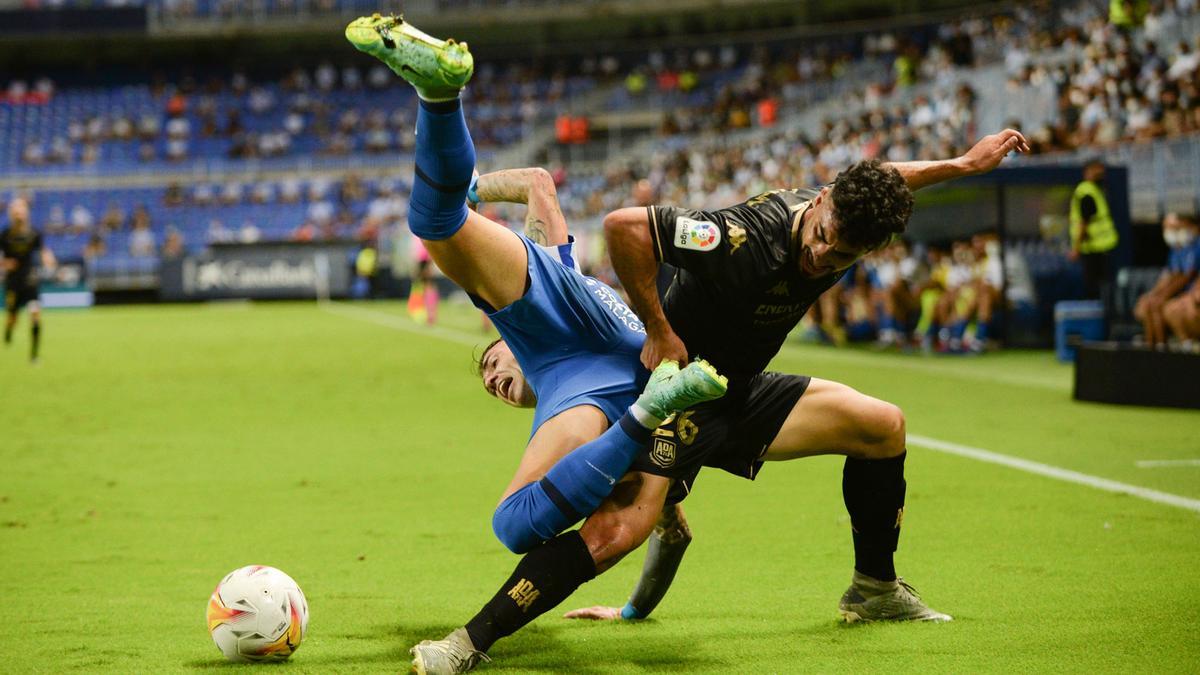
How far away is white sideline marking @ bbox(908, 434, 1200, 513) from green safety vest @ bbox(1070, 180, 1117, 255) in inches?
322

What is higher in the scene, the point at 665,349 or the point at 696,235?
the point at 696,235

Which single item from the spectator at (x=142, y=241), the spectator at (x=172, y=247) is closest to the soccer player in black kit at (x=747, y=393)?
the spectator at (x=172, y=247)

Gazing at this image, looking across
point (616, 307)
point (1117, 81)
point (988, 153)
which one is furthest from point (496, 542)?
point (1117, 81)

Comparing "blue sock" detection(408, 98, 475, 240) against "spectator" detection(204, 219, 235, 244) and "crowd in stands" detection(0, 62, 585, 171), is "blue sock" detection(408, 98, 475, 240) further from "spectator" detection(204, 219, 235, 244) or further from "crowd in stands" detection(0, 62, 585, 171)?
"crowd in stands" detection(0, 62, 585, 171)

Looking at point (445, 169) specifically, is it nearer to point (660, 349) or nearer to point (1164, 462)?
point (660, 349)

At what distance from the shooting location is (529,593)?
4078 millimetres

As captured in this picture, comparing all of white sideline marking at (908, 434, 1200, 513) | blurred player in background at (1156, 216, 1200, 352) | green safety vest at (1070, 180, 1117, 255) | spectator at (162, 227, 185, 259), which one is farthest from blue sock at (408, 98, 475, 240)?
spectator at (162, 227, 185, 259)

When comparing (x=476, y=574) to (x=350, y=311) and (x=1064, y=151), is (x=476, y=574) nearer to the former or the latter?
(x=1064, y=151)

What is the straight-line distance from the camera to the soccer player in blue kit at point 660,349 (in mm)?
4078

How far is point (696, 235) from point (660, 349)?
1.36 feet

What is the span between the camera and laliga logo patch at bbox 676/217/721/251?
4.22m

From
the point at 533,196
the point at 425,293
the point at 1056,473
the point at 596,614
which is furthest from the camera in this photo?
the point at 425,293

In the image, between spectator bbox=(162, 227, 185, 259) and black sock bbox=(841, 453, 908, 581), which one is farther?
spectator bbox=(162, 227, 185, 259)

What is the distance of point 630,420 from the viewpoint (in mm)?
4102
